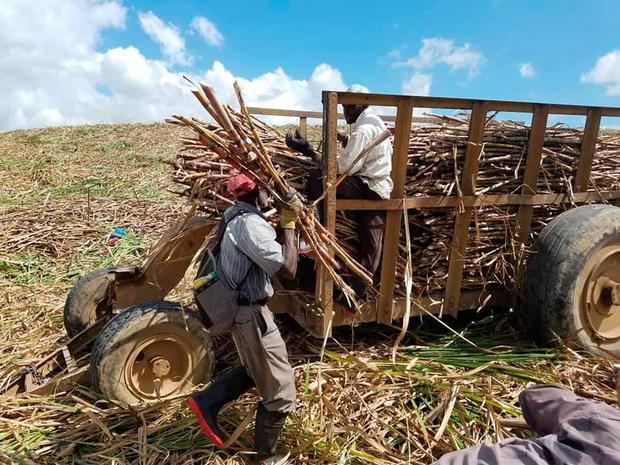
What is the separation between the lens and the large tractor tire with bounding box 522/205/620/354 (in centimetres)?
381

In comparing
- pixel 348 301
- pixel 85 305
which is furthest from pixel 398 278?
pixel 85 305

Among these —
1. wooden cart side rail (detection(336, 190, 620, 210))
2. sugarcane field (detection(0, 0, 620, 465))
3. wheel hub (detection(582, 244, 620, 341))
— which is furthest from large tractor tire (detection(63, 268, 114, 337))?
wheel hub (detection(582, 244, 620, 341))

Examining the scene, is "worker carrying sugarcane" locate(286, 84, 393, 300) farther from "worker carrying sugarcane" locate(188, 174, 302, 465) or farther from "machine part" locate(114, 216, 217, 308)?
"machine part" locate(114, 216, 217, 308)

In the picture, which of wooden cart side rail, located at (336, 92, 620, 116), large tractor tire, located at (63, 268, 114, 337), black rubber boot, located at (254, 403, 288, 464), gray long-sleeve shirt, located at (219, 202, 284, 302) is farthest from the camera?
large tractor tire, located at (63, 268, 114, 337)

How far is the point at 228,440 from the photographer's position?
3.14m

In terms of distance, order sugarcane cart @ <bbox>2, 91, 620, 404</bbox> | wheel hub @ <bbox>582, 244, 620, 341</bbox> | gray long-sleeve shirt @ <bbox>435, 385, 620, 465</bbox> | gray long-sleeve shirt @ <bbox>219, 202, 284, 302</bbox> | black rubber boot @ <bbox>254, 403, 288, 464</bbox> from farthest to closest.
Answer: wheel hub @ <bbox>582, 244, 620, 341</bbox>, sugarcane cart @ <bbox>2, 91, 620, 404</bbox>, black rubber boot @ <bbox>254, 403, 288, 464</bbox>, gray long-sleeve shirt @ <bbox>219, 202, 284, 302</bbox>, gray long-sleeve shirt @ <bbox>435, 385, 620, 465</bbox>

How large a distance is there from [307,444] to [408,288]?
122cm

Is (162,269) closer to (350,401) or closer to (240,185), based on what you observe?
(240,185)

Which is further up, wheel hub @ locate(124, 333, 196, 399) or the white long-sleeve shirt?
the white long-sleeve shirt

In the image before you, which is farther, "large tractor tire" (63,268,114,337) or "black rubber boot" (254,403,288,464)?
"large tractor tire" (63,268,114,337)

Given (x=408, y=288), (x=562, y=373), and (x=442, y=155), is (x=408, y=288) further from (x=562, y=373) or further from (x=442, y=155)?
(x=562, y=373)

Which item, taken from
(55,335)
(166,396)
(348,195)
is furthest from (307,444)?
(55,335)

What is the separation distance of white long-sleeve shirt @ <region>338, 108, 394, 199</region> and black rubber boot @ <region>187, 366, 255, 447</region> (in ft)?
5.06

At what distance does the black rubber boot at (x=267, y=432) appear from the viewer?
10.1ft
